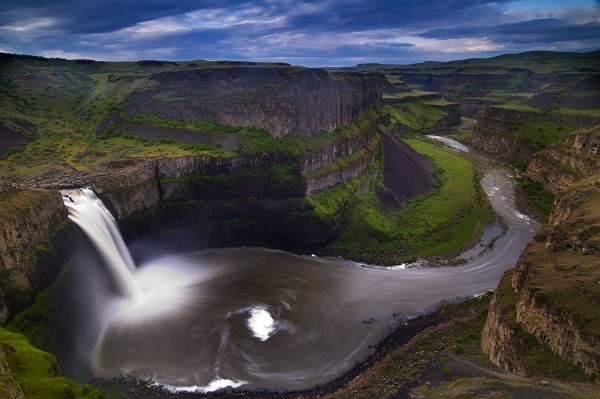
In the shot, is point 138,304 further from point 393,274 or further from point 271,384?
point 393,274

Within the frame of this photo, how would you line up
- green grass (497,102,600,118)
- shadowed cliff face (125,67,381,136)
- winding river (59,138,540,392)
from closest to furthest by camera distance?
winding river (59,138,540,392) → shadowed cliff face (125,67,381,136) → green grass (497,102,600,118)

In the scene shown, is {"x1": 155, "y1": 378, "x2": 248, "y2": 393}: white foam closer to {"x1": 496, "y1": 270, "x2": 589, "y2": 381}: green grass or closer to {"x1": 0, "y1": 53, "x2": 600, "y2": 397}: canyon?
{"x1": 0, "y1": 53, "x2": 600, "y2": 397}: canyon

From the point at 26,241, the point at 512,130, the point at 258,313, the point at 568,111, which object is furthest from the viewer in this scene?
the point at 512,130

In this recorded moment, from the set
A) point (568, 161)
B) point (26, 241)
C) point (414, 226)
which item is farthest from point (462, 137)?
point (26, 241)

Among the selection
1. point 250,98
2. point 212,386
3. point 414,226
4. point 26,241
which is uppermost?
point 250,98

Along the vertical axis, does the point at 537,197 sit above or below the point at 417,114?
below

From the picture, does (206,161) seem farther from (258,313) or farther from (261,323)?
(261,323)

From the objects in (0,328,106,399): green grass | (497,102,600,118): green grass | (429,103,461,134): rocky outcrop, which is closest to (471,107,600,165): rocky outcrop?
(497,102,600,118): green grass

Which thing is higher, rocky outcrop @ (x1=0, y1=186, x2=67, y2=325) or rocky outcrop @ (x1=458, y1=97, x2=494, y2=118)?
rocky outcrop @ (x1=458, y1=97, x2=494, y2=118)
